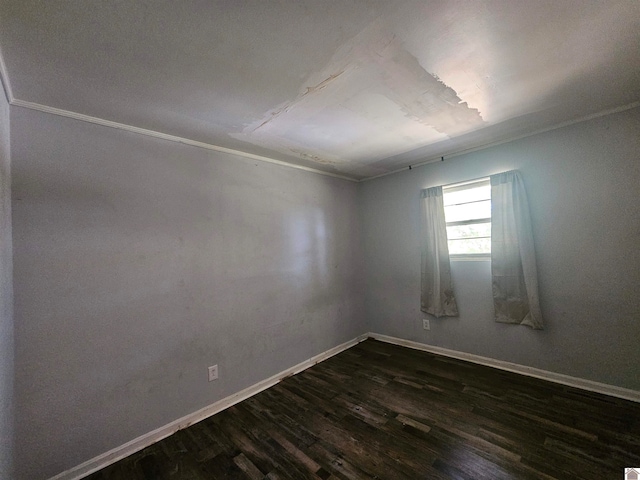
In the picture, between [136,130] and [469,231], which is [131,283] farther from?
[469,231]

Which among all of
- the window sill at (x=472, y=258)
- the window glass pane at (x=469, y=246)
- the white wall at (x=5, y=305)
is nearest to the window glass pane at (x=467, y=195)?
the window glass pane at (x=469, y=246)

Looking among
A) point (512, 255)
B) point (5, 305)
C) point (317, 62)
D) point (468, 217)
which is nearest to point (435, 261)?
point (468, 217)

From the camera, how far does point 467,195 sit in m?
3.04

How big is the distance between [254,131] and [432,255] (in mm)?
2508

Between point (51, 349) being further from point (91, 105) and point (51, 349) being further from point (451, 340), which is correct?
point (451, 340)

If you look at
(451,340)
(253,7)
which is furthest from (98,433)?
(451,340)

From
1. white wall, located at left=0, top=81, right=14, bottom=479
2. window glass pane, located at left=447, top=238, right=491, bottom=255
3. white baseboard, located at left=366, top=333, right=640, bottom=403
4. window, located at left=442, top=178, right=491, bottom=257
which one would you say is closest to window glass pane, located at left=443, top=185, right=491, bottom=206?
window, located at left=442, top=178, right=491, bottom=257

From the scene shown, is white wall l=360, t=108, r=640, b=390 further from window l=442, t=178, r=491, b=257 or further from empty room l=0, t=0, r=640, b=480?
window l=442, t=178, r=491, b=257

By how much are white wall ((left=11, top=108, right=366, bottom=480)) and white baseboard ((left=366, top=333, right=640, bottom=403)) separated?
167 cm

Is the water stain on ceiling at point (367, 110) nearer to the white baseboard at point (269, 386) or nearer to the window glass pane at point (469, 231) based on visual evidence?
the window glass pane at point (469, 231)

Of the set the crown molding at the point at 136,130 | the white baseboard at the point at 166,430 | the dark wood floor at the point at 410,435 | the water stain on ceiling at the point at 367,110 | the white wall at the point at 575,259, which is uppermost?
the water stain on ceiling at the point at 367,110

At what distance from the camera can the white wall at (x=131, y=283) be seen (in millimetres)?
1540

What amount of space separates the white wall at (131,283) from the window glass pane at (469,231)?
204 cm

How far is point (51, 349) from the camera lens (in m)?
1.57
